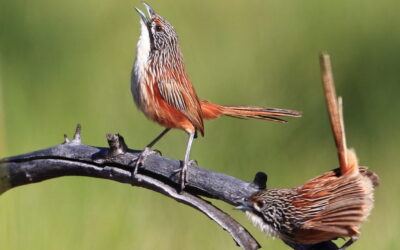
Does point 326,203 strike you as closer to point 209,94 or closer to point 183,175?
point 183,175

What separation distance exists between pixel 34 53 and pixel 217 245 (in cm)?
202

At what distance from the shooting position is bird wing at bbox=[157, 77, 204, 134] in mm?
3652

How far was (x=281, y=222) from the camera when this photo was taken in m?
2.99

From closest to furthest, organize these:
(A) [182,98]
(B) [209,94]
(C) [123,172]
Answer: (C) [123,172]
(A) [182,98]
(B) [209,94]

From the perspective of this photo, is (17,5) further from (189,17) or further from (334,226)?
(334,226)

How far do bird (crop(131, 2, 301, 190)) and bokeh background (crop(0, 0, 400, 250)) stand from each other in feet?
1.85

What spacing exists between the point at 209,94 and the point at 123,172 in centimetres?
209

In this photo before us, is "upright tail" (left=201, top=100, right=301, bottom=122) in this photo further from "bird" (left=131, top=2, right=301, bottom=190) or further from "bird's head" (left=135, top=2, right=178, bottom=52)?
"bird's head" (left=135, top=2, right=178, bottom=52)

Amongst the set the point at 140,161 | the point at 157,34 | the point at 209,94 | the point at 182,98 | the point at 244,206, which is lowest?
the point at 244,206

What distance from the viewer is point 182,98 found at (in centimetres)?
367

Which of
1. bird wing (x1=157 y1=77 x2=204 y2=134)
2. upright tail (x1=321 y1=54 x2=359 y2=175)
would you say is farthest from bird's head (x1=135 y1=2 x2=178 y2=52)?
upright tail (x1=321 y1=54 x2=359 y2=175)

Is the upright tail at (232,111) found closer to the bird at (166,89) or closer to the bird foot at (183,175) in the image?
the bird at (166,89)

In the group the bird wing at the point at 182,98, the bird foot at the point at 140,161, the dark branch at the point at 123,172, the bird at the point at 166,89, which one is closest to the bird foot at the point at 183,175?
the dark branch at the point at 123,172

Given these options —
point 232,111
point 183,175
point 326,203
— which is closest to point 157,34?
point 232,111
